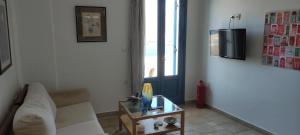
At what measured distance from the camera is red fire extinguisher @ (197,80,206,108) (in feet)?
13.9

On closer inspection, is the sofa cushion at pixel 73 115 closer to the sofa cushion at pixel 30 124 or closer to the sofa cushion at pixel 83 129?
the sofa cushion at pixel 83 129

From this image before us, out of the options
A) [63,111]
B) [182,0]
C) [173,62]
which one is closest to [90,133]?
[63,111]

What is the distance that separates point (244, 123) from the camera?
3.46m

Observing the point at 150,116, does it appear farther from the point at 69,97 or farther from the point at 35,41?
the point at 35,41

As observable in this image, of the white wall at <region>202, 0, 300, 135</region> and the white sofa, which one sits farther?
the white wall at <region>202, 0, 300, 135</region>

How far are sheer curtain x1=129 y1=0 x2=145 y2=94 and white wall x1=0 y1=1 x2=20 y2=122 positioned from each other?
166 cm

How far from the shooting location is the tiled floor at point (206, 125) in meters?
3.25

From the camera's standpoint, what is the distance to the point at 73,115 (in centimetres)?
279

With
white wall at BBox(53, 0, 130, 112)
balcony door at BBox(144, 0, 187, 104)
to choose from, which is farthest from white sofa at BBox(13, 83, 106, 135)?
balcony door at BBox(144, 0, 187, 104)

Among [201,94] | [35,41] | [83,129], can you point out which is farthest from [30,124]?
[201,94]

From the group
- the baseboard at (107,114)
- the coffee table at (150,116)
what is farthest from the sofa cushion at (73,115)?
the baseboard at (107,114)

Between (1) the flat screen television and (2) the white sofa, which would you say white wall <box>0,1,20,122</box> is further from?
(1) the flat screen television

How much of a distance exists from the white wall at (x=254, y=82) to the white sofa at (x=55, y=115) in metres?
2.21

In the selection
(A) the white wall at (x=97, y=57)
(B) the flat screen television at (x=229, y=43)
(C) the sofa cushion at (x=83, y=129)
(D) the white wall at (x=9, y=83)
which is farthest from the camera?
(A) the white wall at (x=97, y=57)
